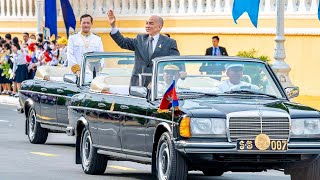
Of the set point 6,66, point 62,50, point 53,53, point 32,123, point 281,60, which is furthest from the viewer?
point 6,66

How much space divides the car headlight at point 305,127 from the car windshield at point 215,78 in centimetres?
117

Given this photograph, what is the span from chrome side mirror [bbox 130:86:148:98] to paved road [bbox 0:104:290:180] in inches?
53.2

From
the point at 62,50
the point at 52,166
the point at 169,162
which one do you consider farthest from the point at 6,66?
the point at 169,162

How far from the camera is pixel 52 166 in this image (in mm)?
19422

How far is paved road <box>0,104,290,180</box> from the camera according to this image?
58.7 feet

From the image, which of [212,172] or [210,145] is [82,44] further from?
[210,145]

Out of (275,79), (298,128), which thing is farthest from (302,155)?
(275,79)

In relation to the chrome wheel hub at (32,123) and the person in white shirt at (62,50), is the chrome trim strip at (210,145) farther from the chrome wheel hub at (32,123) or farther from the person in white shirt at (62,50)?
the person in white shirt at (62,50)

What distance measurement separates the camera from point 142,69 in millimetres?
18312

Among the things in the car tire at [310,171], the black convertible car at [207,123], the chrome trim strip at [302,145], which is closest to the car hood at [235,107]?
the black convertible car at [207,123]

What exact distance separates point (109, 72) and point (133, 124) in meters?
4.15

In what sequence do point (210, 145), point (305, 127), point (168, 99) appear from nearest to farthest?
point (210, 145) → point (305, 127) → point (168, 99)

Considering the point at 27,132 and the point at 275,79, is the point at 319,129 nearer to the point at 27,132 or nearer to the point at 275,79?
the point at 275,79

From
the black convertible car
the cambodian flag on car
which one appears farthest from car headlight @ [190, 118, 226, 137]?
the cambodian flag on car
